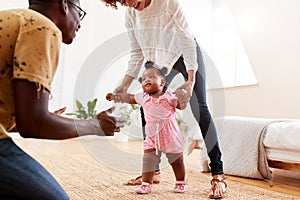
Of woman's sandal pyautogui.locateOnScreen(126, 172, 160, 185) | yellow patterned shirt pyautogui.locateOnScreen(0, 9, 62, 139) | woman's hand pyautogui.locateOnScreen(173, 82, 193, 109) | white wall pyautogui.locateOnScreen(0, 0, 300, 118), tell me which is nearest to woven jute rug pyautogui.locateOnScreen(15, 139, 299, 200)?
woman's sandal pyautogui.locateOnScreen(126, 172, 160, 185)

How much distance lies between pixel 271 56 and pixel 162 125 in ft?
8.33

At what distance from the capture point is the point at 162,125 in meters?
1.70

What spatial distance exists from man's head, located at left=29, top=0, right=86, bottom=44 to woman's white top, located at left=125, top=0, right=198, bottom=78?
77 centimetres

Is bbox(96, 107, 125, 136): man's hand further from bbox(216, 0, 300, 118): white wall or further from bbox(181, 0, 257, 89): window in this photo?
bbox(181, 0, 257, 89): window

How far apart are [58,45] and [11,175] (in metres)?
0.26

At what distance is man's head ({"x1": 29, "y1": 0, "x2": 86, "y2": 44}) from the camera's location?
0.82 meters

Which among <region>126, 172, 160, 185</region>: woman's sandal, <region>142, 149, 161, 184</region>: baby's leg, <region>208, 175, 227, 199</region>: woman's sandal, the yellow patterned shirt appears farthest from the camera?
<region>126, 172, 160, 185</region>: woman's sandal

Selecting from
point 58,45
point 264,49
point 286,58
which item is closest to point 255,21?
point 264,49

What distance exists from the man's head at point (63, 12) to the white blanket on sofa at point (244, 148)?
5.10 ft

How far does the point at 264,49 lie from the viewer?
13.0 feet

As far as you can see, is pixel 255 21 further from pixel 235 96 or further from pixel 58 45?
pixel 58 45

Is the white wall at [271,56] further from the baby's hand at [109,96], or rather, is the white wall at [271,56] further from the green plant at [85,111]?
the baby's hand at [109,96]

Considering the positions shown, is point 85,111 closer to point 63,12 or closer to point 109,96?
point 109,96

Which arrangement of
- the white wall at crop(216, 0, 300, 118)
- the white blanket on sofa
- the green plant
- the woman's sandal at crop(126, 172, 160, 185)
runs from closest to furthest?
the woman's sandal at crop(126, 172, 160, 185)
the white blanket on sofa
the white wall at crop(216, 0, 300, 118)
the green plant
